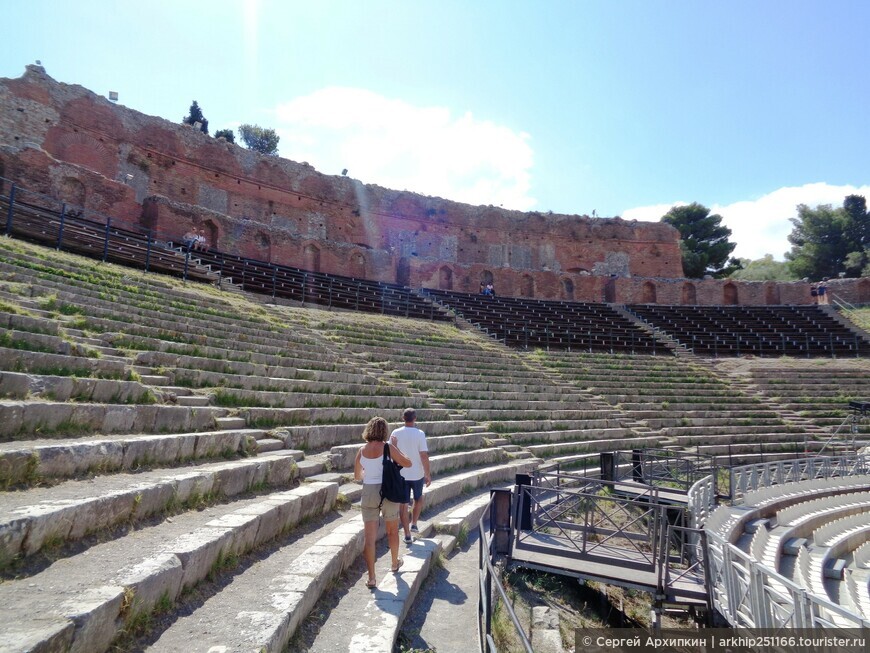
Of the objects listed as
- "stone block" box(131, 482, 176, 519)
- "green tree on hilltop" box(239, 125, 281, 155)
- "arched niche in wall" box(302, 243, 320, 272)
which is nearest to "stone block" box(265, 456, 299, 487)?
"stone block" box(131, 482, 176, 519)

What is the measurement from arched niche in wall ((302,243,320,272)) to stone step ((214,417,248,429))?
1885 centimetres

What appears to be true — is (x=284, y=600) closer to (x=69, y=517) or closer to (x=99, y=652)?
(x=99, y=652)

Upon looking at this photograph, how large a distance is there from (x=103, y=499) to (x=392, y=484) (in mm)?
1982

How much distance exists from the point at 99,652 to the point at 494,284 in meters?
29.3

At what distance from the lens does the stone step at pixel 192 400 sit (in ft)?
21.4

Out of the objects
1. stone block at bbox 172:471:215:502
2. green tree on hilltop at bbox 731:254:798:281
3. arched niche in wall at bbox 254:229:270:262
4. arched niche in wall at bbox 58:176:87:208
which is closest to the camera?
stone block at bbox 172:471:215:502

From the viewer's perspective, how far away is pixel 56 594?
2559mm

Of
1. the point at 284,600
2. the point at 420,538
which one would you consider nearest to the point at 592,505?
the point at 420,538

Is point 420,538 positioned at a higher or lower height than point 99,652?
lower

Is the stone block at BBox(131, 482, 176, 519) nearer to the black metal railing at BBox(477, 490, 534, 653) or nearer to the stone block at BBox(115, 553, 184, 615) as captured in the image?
the stone block at BBox(115, 553, 184, 615)

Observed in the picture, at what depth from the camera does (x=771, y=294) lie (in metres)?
32.8

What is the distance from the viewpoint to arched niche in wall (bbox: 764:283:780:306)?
107 ft

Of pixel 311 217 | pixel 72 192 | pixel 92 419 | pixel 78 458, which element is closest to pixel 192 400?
pixel 92 419

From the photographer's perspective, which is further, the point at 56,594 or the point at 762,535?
the point at 762,535
